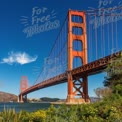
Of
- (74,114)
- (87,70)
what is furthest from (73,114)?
(87,70)

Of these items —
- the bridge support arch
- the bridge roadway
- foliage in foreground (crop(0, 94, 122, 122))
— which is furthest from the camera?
the bridge support arch

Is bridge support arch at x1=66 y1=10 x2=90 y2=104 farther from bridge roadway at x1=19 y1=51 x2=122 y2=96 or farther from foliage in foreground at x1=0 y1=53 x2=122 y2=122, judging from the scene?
foliage in foreground at x1=0 y1=53 x2=122 y2=122

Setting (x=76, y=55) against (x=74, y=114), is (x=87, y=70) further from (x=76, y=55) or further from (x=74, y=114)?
(x=74, y=114)

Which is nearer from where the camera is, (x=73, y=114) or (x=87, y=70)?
(x=73, y=114)

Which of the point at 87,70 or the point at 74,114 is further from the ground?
the point at 87,70

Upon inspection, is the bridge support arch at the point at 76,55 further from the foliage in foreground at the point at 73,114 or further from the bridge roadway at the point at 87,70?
the foliage in foreground at the point at 73,114

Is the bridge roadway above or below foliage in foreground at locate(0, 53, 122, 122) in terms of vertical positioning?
above

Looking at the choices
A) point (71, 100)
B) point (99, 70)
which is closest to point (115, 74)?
point (99, 70)

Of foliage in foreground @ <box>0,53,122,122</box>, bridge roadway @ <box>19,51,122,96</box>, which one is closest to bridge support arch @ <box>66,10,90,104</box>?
bridge roadway @ <box>19,51,122,96</box>
